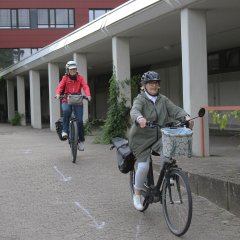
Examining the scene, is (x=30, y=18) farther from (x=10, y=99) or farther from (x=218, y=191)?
(x=218, y=191)

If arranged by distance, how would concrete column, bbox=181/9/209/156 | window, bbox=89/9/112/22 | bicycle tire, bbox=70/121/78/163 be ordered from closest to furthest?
bicycle tire, bbox=70/121/78/163 < concrete column, bbox=181/9/209/156 < window, bbox=89/9/112/22

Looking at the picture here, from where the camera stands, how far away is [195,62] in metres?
10.3

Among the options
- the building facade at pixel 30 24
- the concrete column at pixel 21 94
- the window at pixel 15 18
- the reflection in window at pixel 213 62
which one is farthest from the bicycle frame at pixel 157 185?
the window at pixel 15 18

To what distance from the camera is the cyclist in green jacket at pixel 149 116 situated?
566cm

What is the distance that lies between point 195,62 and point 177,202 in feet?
18.2

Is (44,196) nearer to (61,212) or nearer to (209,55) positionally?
(61,212)


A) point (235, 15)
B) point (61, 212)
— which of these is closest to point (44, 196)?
point (61, 212)

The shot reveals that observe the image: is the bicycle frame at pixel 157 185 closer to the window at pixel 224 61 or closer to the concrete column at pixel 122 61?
the concrete column at pixel 122 61

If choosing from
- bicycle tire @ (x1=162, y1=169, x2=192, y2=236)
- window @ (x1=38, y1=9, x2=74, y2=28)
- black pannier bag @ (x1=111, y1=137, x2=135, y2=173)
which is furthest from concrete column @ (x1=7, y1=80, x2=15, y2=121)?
bicycle tire @ (x1=162, y1=169, x2=192, y2=236)

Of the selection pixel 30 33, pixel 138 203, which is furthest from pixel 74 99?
pixel 30 33

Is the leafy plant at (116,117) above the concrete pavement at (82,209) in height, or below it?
above

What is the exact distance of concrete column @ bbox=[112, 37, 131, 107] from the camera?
559 inches

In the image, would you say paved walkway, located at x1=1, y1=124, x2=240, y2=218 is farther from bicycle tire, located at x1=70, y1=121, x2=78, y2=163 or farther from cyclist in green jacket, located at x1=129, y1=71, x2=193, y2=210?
bicycle tire, located at x1=70, y1=121, x2=78, y2=163

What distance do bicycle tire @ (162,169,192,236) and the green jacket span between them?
1.70 feet
